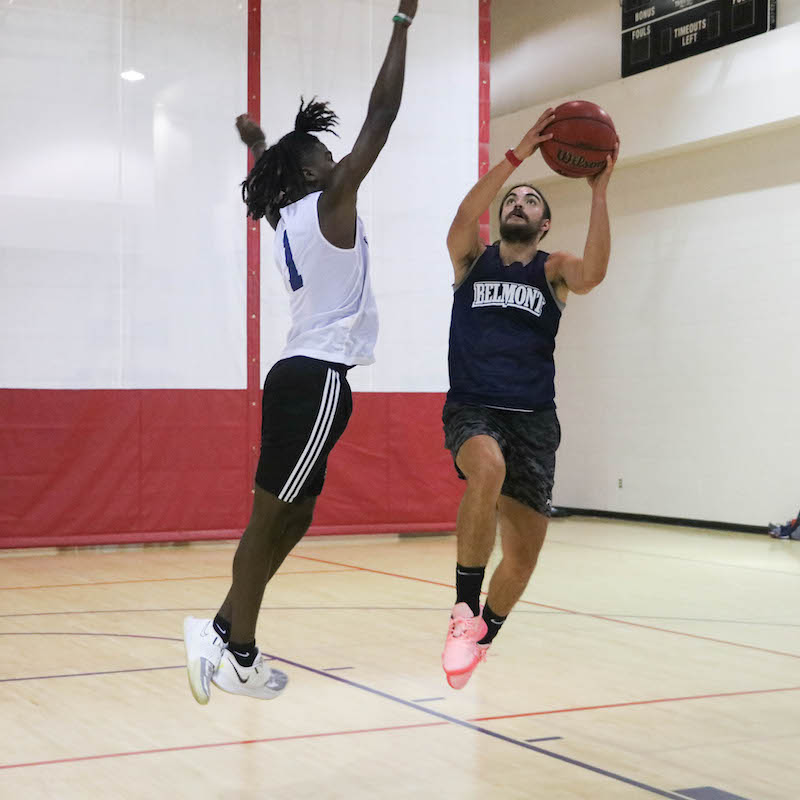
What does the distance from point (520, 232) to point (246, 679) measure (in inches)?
79.3

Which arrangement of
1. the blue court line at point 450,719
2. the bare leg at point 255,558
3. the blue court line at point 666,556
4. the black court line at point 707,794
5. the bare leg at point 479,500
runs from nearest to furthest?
1. the black court line at point 707,794
2. the blue court line at point 450,719
3. the bare leg at point 255,558
4. the bare leg at point 479,500
5. the blue court line at point 666,556

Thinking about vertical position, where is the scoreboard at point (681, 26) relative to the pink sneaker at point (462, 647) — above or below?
above

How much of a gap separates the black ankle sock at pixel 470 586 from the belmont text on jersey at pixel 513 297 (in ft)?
3.35

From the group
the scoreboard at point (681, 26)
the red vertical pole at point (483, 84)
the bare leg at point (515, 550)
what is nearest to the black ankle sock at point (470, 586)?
the bare leg at point (515, 550)

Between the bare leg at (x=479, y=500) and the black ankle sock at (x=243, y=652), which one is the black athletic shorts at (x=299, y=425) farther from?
the bare leg at (x=479, y=500)

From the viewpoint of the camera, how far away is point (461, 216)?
4613 mm

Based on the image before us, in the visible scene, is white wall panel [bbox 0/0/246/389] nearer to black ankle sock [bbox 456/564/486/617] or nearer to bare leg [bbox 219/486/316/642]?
black ankle sock [bbox 456/564/486/617]

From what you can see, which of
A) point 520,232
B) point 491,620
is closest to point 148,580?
point 491,620

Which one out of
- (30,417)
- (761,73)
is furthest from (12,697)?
(761,73)

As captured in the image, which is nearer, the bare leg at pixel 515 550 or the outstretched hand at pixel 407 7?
the outstretched hand at pixel 407 7

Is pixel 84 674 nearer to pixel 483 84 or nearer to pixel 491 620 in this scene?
pixel 491 620

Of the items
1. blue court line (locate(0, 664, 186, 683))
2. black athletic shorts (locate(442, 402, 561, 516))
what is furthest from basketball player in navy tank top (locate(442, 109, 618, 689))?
blue court line (locate(0, 664, 186, 683))

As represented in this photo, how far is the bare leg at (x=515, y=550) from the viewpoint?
4629 millimetres

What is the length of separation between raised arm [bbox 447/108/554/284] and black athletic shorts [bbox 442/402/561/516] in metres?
0.60
